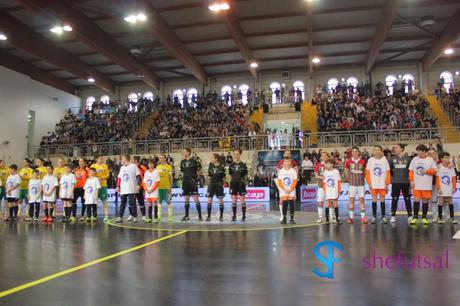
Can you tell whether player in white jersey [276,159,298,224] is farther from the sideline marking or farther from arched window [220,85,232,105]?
arched window [220,85,232,105]

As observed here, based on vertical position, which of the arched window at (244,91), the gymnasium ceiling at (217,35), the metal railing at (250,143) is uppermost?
the gymnasium ceiling at (217,35)

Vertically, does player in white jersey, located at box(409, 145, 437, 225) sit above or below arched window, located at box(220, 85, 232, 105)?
below

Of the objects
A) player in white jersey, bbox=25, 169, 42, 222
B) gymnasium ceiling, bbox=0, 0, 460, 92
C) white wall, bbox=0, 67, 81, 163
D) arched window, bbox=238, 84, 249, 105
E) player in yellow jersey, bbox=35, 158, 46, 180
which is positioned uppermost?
gymnasium ceiling, bbox=0, 0, 460, 92

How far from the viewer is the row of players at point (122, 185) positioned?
11039 millimetres

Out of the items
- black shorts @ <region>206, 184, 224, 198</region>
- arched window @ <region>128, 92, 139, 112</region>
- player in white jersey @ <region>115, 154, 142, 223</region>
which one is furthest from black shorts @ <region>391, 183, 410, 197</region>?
arched window @ <region>128, 92, 139, 112</region>

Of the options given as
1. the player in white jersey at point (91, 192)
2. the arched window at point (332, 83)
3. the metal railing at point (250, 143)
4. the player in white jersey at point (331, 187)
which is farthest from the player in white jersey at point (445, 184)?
the arched window at point (332, 83)

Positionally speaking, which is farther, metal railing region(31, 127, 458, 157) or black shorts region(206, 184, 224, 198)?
metal railing region(31, 127, 458, 157)

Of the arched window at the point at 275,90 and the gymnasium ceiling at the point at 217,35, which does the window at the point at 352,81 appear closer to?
the gymnasium ceiling at the point at 217,35

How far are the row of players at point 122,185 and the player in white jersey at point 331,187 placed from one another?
226cm

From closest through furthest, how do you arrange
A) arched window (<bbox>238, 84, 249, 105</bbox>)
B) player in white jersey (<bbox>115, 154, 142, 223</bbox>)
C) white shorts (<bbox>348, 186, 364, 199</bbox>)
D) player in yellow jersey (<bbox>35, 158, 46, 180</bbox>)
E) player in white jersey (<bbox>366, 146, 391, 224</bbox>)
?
player in white jersey (<bbox>366, 146, 391, 224</bbox>), white shorts (<bbox>348, 186, 364, 199</bbox>), player in white jersey (<bbox>115, 154, 142, 223</bbox>), player in yellow jersey (<bbox>35, 158, 46, 180</bbox>), arched window (<bbox>238, 84, 249, 105</bbox>)

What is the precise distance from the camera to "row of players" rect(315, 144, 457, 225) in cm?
957

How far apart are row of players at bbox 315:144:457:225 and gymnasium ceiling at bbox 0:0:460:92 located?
1401 cm

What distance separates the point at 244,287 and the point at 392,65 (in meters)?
32.5

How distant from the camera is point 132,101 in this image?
1411 inches
